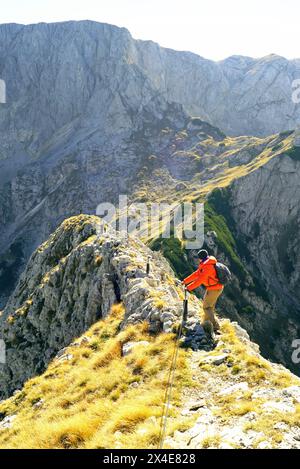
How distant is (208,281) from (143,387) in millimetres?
5850

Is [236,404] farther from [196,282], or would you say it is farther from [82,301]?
[82,301]

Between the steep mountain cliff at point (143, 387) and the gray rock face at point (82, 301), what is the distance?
0.14 metres

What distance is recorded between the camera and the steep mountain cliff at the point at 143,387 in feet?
38.5

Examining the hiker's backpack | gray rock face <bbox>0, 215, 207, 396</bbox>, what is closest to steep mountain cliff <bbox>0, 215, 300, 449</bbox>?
gray rock face <bbox>0, 215, 207, 396</bbox>

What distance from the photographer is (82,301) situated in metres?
33.7

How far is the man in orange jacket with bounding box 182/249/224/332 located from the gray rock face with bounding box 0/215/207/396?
4.86 feet

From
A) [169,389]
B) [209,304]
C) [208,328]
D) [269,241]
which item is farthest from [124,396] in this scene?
[269,241]

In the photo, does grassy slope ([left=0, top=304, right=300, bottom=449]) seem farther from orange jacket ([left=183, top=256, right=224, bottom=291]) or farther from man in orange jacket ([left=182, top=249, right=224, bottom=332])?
orange jacket ([left=183, top=256, right=224, bottom=291])

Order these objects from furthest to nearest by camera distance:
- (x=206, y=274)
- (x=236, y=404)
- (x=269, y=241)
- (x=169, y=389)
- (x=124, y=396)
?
(x=269, y=241) < (x=206, y=274) < (x=124, y=396) < (x=169, y=389) < (x=236, y=404)

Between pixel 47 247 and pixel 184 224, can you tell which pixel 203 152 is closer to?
pixel 184 224

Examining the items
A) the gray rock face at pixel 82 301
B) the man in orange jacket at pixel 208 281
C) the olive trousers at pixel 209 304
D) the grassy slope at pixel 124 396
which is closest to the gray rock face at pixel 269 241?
the gray rock face at pixel 82 301

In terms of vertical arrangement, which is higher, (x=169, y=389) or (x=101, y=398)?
(x=169, y=389)

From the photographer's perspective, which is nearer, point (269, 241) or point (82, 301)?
point (82, 301)

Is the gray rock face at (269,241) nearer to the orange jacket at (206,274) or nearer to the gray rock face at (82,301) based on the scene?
the gray rock face at (82,301)
